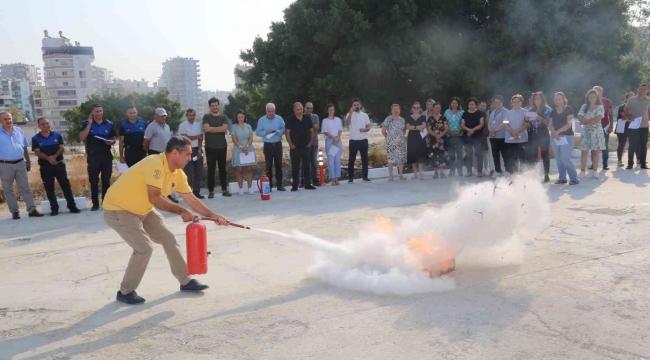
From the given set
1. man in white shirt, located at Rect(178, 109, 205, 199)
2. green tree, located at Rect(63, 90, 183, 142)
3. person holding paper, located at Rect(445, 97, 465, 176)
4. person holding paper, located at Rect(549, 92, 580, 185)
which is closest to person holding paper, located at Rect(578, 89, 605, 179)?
person holding paper, located at Rect(549, 92, 580, 185)

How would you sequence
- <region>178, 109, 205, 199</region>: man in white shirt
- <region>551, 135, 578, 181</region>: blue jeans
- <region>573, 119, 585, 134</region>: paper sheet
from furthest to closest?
→ <region>573, 119, 585, 134</region>: paper sheet < <region>178, 109, 205, 199</region>: man in white shirt < <region>551, 135, 578, 181</region>: blue jeans

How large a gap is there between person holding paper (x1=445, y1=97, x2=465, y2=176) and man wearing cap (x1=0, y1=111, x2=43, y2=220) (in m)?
9.15

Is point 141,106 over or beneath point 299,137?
over

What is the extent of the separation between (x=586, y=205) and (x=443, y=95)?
8571 mm

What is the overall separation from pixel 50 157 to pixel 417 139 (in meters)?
8.01

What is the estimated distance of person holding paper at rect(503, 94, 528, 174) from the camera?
11742 millimetres

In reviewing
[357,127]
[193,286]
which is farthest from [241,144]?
[193,286]

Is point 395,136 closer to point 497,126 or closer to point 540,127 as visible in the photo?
point 497,126

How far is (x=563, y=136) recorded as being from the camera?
11.2 meters

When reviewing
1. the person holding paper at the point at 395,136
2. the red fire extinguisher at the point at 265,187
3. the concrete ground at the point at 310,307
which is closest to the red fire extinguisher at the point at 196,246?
the concrete ground at the point at 310,307

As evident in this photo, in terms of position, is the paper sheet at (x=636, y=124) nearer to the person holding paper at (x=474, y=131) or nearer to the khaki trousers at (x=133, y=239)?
the person holding paper at (x=474, y=131)

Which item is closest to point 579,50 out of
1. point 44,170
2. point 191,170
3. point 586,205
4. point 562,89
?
point 562,89

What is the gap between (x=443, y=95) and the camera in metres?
17.0

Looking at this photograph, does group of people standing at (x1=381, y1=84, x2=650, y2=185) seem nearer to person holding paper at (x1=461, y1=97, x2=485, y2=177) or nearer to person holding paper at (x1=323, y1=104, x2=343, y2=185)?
person holding paper at (x1=461, y1=97, x2=485, y2=177)
